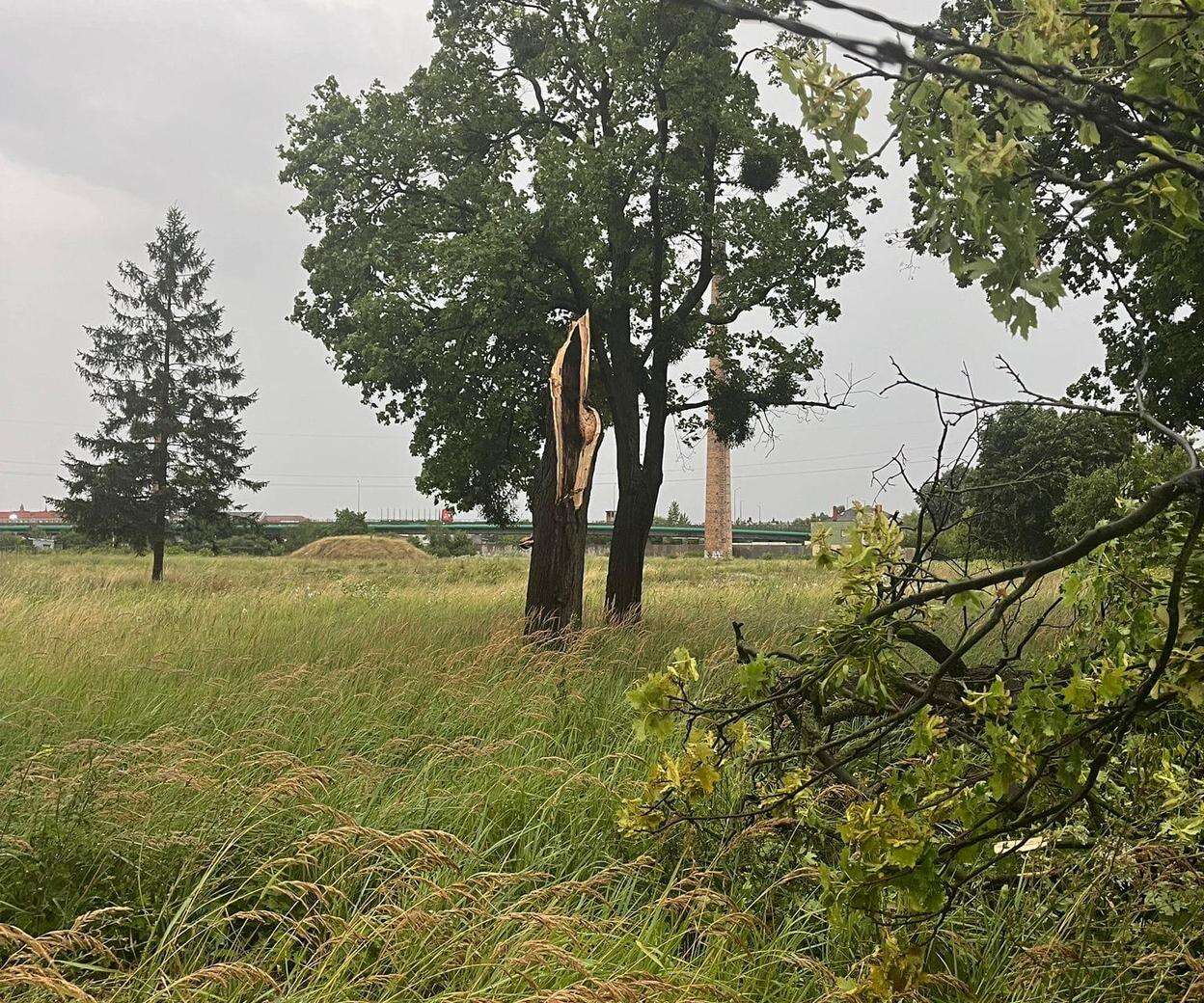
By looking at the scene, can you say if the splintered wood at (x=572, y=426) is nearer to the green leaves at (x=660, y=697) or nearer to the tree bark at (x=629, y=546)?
the tree bark at (x=629, y=546)

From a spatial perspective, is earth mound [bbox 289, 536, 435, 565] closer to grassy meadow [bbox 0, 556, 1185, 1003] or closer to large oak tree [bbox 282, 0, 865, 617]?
large oak tree [bbox 282, 0, 865, 617]

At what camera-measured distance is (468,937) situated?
298 cm

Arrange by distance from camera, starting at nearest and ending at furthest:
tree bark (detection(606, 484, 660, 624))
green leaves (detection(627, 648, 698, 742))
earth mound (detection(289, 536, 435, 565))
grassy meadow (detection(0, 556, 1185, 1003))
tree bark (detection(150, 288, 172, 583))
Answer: green leaves (detection(627, 648, 698, 742))
grassy meadow (detection(0, 556, 1185, 1003))
tree bark (detection(606, 484, 660, 624))
tree bark (detection(150, 288, 172, 583))
earth mound (detection(289, 536, 435, 565))

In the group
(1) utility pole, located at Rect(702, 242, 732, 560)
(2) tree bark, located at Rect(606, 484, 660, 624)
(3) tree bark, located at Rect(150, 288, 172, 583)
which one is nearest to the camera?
(2) tree bark, located at Rect(606, 484, 660, 624)

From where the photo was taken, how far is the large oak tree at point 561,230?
430 inches

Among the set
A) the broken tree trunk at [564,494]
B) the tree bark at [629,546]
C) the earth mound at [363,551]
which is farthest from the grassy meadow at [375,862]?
the earth mound at [363,551]

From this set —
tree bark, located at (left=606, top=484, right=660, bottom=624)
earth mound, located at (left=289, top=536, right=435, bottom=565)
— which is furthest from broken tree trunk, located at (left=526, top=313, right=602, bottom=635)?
earth mound, located at (left=289, top=536, right=435, bottom=565)

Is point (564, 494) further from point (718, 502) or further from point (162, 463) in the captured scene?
point (718, 502)

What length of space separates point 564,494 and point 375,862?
5927 millimetres

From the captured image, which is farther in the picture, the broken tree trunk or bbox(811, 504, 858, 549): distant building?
the broken tree trunk

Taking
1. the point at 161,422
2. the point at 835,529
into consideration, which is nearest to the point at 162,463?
the point at 161,422

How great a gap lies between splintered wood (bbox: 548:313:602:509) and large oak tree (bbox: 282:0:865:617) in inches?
60.7

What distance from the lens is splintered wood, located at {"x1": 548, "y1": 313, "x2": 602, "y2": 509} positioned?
30.3 feet

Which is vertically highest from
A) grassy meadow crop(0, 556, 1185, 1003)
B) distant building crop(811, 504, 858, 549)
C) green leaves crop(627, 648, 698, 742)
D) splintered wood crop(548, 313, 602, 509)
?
splintered wood crop(548, 313, 602, 509)
